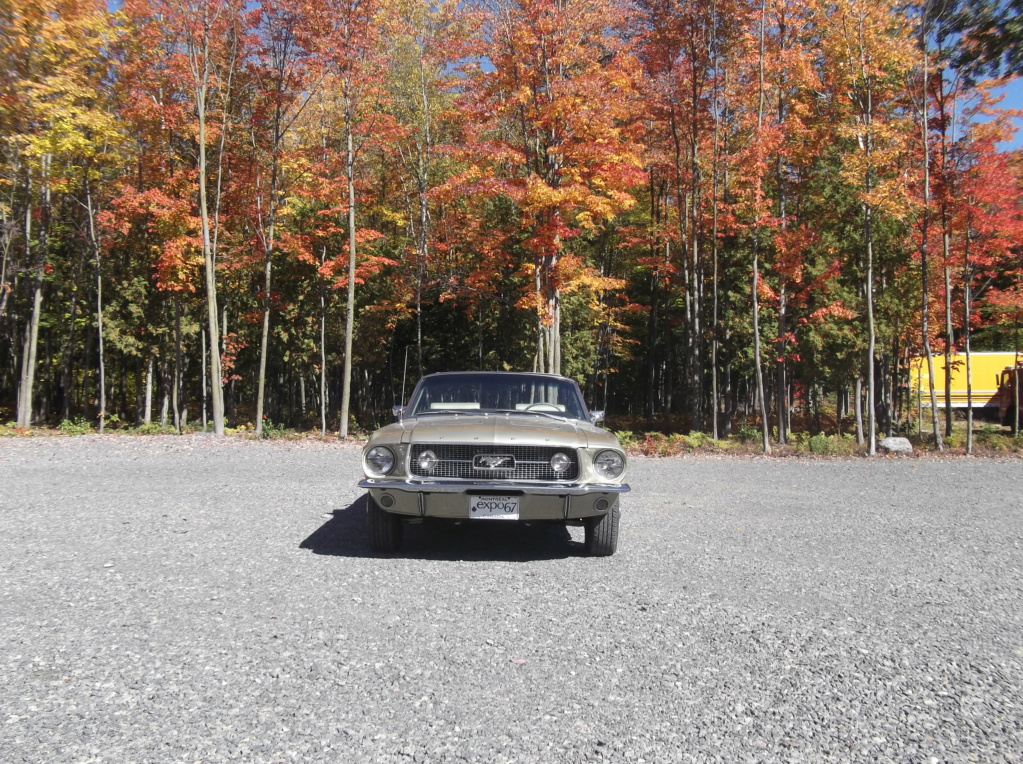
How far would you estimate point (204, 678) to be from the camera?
3271mm

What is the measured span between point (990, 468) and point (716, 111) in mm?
11137

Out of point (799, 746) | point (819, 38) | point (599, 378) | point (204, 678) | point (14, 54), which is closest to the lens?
point (799, 746)

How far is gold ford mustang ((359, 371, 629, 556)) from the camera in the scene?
5293 millimetres

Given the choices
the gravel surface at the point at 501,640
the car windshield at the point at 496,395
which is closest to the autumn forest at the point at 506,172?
the car windshield at the point at 496,395

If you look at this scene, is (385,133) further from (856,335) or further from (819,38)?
(856,335)

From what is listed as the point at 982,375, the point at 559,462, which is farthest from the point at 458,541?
the point at 982,375

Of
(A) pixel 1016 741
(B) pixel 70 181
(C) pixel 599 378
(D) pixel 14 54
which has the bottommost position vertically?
(A) pixel 1016 741

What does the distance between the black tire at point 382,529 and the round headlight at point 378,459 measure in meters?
0.25

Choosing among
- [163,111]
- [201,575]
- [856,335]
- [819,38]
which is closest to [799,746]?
[201,575]

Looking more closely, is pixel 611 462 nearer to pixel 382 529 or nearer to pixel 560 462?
pixel 560 462

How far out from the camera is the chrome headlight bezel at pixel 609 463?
18.0 ft

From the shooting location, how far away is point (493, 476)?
17.7ft

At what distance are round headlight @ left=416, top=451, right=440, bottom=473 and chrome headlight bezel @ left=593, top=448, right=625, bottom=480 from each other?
47.4 inches

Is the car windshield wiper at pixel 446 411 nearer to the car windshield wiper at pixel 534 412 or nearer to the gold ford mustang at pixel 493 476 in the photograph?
the car windshield wiper at pixel 534 412
